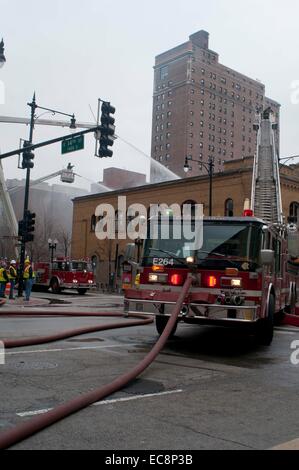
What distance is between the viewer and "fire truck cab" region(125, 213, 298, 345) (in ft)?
30.2

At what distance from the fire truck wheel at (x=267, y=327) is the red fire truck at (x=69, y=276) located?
23.8 meters

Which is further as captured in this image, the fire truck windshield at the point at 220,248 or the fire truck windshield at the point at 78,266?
the fire truck windshield at the point at 78,266

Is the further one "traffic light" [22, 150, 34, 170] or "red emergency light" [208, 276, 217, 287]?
"traffic light" [22, 150, 34, 170]

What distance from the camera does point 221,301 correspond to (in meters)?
9.22

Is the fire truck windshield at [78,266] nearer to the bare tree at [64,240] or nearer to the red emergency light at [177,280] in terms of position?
the red emergency light at [177,280]

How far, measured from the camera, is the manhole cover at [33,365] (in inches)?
292

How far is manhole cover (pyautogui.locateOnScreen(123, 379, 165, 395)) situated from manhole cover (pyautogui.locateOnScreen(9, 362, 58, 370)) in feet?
4.61

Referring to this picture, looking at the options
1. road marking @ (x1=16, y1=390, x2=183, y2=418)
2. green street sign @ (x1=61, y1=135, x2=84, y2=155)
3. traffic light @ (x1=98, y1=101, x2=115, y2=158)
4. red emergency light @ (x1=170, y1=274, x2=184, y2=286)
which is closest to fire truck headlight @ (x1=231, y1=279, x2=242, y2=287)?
red emergency light @ (x1=170, y1=274, x2=184, y2=286)

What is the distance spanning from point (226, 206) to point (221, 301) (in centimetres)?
3295

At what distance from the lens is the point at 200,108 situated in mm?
118062

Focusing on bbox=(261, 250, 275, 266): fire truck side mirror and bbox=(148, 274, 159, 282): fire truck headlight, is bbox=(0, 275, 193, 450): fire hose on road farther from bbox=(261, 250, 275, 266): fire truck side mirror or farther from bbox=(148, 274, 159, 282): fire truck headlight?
bbox=(261, 250, 275, 266): fire truck side mirror

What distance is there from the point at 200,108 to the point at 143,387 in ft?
381

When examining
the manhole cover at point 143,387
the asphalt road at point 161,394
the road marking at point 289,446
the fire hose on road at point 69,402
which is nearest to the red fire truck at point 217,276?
the fire hose on road at point 69,402

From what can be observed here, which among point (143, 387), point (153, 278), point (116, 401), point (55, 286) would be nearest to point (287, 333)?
point (153, 278)
